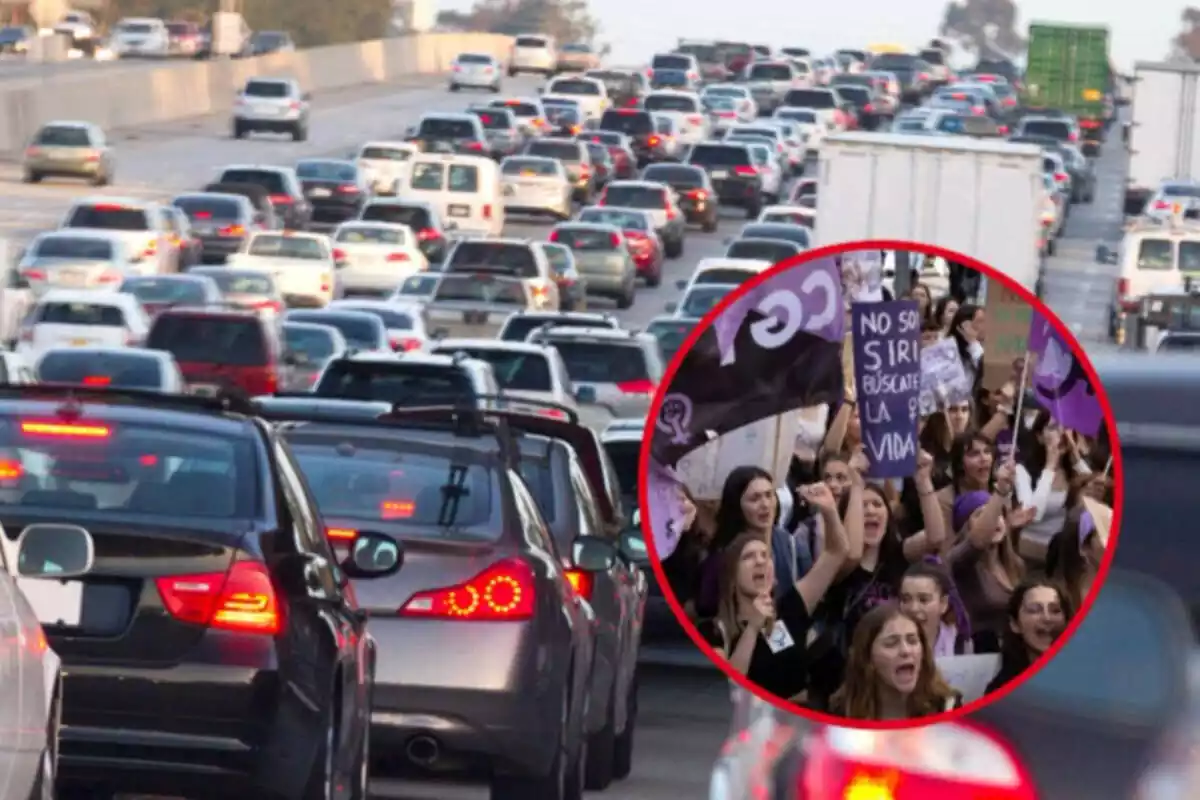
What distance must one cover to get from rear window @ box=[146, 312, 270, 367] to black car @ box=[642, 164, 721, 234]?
39463 millimetres

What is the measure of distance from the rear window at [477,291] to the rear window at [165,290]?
148 inches

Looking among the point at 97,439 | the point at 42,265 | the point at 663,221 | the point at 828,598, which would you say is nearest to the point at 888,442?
the point at 828,598

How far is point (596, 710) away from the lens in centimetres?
1300

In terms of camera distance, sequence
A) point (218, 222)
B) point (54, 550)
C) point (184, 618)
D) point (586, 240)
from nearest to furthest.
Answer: point (54, 550) < point (184, 618) < point (218, 222) < point (586, 240)

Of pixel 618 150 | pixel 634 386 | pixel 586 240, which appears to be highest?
pixel 634 386

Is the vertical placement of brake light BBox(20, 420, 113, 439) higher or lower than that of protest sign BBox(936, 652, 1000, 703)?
lower

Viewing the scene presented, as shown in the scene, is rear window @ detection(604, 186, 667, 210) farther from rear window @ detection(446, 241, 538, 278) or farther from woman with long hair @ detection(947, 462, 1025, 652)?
woman with long hair @ detection(947, 462, 1025, 652)

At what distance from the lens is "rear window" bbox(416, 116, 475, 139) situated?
3135 inches

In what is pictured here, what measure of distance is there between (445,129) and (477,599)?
69.5 metres

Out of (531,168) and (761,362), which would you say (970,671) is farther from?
(531,168)

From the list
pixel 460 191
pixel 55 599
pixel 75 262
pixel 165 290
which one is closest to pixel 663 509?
pixel 55 599

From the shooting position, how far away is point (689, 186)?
2881 inches

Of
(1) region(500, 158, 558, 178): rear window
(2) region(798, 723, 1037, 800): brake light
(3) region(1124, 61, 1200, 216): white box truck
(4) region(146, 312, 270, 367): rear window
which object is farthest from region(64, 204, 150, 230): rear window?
(2) region(798, 723, 1037, 800): brake light

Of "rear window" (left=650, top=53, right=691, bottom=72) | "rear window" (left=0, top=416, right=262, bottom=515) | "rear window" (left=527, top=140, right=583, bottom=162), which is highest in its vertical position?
"rear window" (left=0, top=416, right=262, bottom=515)
